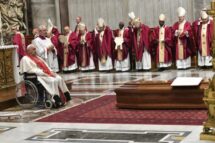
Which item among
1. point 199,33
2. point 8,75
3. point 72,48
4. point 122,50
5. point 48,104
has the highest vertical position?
point 199,33

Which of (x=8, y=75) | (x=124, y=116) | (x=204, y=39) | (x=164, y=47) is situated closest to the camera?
(x=124, y=116)

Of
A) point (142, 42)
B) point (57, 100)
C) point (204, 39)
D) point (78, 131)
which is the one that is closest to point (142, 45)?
point (142, 42)

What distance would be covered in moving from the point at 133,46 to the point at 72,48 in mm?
2157

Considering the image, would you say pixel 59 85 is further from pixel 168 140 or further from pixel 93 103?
pixel 168 140

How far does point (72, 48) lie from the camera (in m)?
17.0

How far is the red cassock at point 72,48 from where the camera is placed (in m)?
16.9

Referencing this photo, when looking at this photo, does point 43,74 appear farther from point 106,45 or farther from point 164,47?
point 106,45

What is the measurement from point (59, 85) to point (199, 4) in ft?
31.2

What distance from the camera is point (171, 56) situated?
1569 cm

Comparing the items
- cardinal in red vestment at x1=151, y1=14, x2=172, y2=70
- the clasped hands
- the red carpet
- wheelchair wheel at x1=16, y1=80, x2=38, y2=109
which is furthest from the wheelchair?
the clasped hands

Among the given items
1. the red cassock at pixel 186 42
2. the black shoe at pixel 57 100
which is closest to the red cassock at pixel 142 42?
the red cassock at pixel 186 42

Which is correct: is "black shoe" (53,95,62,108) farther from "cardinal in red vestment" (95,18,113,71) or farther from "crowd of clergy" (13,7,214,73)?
"cardinal in red vestment" (95,18,113,71)

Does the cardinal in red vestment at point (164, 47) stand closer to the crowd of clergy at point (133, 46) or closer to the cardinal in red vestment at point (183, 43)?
the crowd of clergy at point (133, 46)

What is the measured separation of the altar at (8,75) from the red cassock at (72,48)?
6277 mm
